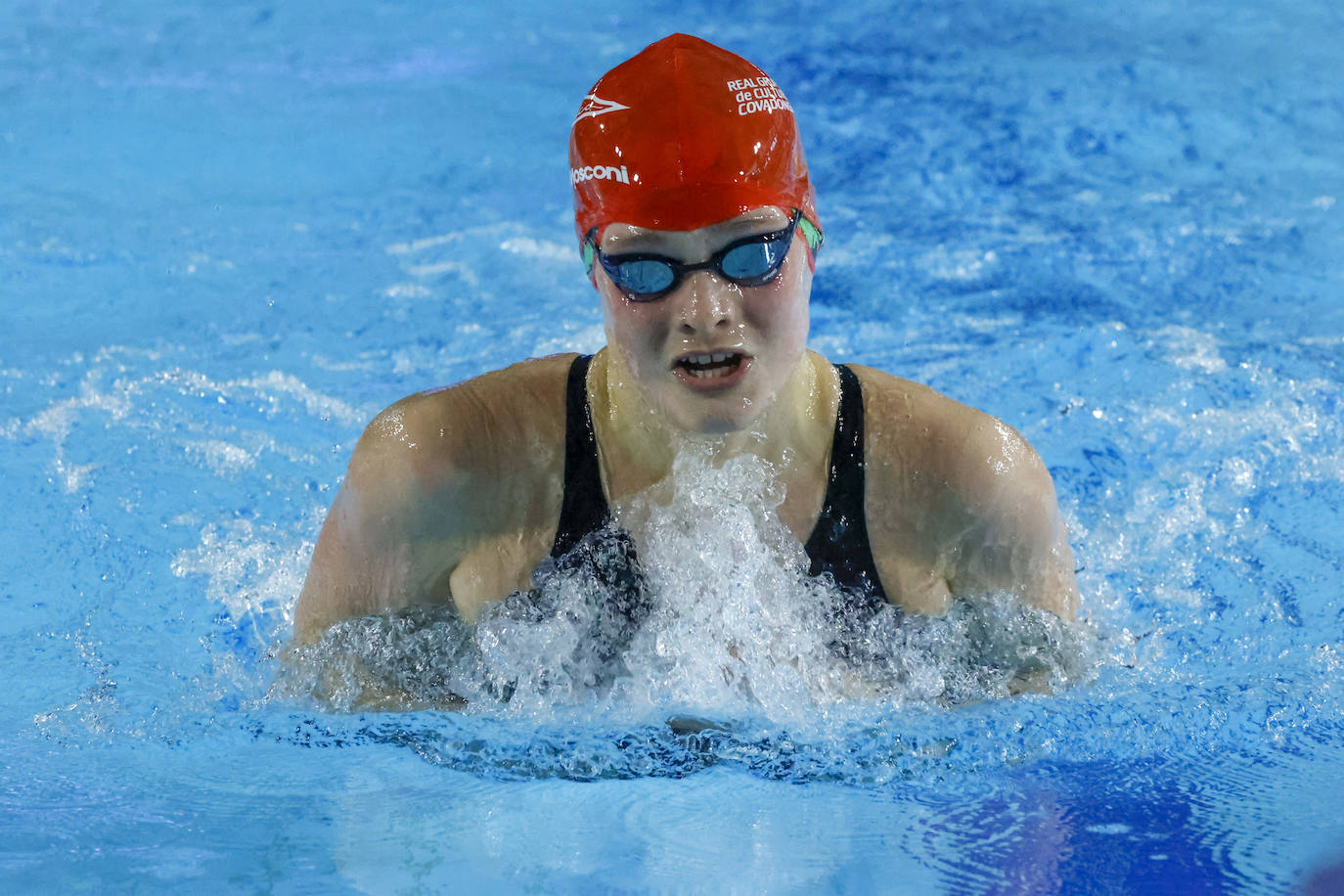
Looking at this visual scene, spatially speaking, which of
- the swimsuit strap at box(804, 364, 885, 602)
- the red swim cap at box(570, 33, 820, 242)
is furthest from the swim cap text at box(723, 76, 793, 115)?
the swimsuit strap at box(804, 364, 885, 602)

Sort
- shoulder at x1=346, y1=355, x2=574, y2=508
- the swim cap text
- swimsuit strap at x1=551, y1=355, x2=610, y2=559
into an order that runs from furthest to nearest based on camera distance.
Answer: swimsuit strap at x1=551, y1=355, x2=610, y2=559 < shoulder at x1=346, y1=355, x2=574, y2=508 < the swim cap text

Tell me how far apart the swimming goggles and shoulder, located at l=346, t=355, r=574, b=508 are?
1.29 feet

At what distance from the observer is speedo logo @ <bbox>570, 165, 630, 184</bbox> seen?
2240 millimetres

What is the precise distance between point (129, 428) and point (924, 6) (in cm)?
473

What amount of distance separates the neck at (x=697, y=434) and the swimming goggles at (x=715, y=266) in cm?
25

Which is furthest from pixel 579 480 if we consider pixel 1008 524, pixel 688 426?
pixel 1008 524

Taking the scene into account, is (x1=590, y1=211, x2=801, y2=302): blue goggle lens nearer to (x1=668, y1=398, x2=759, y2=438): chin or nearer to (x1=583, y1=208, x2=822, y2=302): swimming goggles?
(x1=583, y1=208, x2=822, y2=302): swimming goggles

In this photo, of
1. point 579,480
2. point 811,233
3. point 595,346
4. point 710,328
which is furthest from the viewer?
point 595,346

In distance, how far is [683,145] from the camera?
2229mm

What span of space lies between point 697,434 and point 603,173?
0.49 m

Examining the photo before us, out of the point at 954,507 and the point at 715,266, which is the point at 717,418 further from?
the point at 954,507

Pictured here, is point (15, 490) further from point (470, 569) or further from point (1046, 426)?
point (1046, 426)

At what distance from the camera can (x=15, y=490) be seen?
12.3 ft

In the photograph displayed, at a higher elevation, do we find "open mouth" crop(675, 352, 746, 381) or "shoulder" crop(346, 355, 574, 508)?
"open mouth" crop(675, 352, 746, 381)
